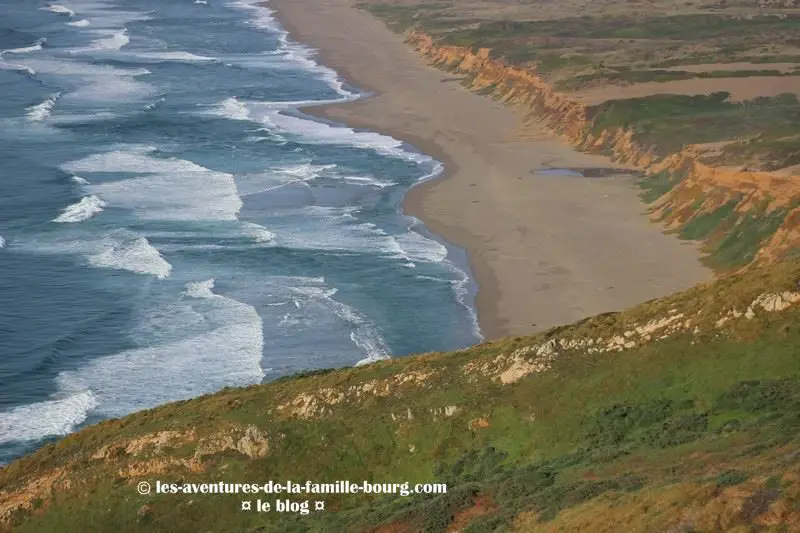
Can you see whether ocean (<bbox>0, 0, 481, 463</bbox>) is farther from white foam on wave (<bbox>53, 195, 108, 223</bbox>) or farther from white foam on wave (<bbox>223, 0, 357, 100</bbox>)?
white foam on wave (<bbox>223, 0, 357, 100</bbox>)

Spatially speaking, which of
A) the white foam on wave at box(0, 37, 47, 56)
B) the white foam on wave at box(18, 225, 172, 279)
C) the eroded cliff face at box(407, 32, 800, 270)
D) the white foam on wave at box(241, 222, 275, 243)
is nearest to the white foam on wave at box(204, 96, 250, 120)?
the eroded cliff face at box(407, 32, 800, 270)

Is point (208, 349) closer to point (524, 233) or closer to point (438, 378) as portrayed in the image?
point (438, 378)

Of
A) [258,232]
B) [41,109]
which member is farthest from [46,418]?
[41,109]

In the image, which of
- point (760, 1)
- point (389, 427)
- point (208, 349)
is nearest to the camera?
point (389, 427)

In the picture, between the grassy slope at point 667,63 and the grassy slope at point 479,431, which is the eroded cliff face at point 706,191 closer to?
the grassy slope at point 667,63

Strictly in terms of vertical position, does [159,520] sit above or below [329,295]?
above

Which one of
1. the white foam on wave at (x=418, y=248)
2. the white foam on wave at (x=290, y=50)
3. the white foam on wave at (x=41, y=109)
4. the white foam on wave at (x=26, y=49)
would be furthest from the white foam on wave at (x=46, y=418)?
the white foam on wave at (x=26, y=49)

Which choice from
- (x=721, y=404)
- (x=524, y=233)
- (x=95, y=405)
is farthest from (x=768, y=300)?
(x=524, y=233)

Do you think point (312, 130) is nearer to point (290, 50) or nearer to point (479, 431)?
point (290, 50)
